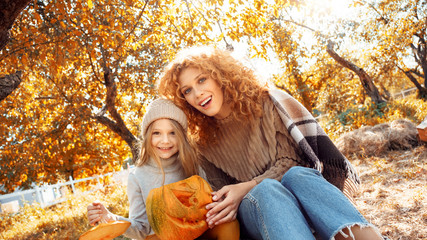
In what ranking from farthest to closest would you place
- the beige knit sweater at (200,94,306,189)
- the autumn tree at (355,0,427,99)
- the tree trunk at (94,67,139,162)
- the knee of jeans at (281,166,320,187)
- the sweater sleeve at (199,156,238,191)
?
the autumn tree at (355,0,427,99) < the tree trunk at (94,67,139,162) < the sweater sleeve at (199,156,238,191) < the beige knit sweater at (200,94,306,189) < the knee of jeans at (281,166,320,187)

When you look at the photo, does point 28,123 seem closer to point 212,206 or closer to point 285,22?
point 212,206

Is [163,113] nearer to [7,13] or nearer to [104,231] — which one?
[104,231]

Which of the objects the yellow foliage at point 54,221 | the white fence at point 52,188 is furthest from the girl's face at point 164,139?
the white fence at point 52,188

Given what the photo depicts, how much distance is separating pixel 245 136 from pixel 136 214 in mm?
875

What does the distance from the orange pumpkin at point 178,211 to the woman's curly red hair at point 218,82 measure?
0.74 metres

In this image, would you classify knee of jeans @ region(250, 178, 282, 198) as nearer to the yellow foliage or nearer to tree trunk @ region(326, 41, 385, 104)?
the yellow foliage

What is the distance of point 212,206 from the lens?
154 centimetres

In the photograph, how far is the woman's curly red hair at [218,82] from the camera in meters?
2.10

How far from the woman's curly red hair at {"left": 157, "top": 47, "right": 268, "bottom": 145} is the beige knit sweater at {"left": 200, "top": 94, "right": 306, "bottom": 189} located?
7 cm

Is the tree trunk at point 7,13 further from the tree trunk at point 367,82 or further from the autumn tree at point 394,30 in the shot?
the tree trunk at point 367,82

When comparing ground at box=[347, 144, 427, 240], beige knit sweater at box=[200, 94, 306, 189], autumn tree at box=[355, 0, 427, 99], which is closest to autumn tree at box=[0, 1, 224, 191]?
beige knit sweater at box=[200, 94, 306, 189]

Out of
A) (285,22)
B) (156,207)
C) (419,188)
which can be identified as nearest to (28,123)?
(156,207)

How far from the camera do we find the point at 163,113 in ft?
6.30

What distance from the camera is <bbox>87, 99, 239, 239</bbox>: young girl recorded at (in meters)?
1.86
